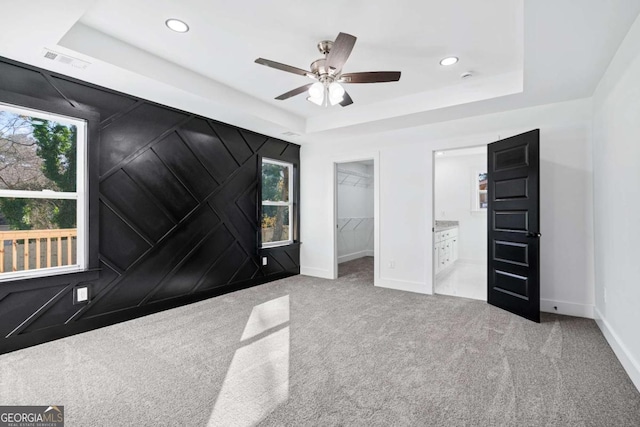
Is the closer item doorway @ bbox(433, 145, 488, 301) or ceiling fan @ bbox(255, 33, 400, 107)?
ceiling fan @ bbox(255, 33, 400, 107)

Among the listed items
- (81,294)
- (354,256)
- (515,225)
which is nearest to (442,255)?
(515,225)

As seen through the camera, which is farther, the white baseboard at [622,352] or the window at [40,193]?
the window at [40,193]

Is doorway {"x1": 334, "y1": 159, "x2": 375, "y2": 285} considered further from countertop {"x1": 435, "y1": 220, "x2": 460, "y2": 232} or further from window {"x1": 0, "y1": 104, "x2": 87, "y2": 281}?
window {"x1": 0, "y1": 104, "x2": 87, "y2": 281}

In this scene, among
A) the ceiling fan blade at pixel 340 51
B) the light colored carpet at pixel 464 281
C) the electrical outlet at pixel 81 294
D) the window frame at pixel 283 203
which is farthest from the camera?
the window frame at pixel 283 203

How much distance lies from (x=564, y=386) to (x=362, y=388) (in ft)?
4.40

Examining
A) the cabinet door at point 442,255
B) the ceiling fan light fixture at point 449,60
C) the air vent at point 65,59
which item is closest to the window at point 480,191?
the cabinet door at point 442,255

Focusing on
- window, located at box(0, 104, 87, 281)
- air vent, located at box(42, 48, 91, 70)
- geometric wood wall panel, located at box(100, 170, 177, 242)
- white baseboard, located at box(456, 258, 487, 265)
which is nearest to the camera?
air vent, located at box(42, 48, 91, 70)

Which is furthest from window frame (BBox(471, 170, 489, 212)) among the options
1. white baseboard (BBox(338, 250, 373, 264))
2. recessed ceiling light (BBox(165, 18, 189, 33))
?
recessed ceiling light (BBox(165, 18, 189, 33))

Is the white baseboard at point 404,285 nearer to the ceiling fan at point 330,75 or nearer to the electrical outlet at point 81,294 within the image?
the ceiling fan at point 330,75

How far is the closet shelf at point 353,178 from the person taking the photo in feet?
23.6

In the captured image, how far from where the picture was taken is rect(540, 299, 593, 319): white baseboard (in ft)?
10.8

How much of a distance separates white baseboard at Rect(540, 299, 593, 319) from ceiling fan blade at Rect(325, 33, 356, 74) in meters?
3.48

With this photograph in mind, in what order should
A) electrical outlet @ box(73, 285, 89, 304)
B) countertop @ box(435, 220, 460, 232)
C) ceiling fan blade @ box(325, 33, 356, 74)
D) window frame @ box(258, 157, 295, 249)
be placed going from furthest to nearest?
countertop @ box(435, 220, 460, 232) < window frame @ box(258, 157, 295, 249) < electrical outlet @ box(73, 285, 89, 304) < ceiling fan blade @ box(325, 33, 356, 74)

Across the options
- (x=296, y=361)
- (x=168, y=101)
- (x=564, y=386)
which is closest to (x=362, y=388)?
(x=296, y=361)
